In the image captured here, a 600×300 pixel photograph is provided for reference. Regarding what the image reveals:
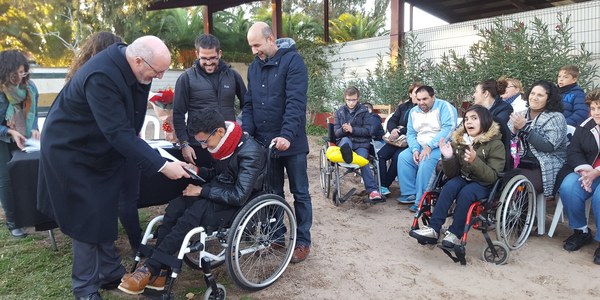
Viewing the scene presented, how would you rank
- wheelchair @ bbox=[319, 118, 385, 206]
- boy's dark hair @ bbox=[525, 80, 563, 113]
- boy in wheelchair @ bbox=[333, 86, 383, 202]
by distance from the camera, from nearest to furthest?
boy's dark hair @ bbox=[525, 80, 563, 113] < wheelchair @ bbox=[319, 118, 385, 206] < boy in wheelchair @ bbox=[333, 86, 383, 202]

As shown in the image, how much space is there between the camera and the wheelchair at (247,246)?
253 cm

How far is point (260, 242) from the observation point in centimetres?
289

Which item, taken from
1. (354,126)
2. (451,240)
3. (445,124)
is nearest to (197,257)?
(451,240)

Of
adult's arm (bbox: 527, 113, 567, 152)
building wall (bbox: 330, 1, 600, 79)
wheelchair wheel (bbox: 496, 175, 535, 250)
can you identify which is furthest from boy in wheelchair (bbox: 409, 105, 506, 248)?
building wall (bbox: 330, 1, 600, 79)

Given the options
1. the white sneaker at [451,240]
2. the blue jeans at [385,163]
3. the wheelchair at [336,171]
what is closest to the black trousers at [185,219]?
the white sneaker at [451,240]

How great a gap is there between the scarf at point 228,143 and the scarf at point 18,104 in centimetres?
207

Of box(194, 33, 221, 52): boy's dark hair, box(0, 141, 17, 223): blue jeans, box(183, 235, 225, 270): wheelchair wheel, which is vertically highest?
box(194, 33, 221, 52): boy's dark hair

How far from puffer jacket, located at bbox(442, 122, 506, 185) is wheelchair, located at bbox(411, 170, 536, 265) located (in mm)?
104

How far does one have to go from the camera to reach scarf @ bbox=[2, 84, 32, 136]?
12.1ft

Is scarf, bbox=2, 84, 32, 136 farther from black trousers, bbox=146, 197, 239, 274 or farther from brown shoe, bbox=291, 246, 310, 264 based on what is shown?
brown shoe, bbox=291, 246, 310, 264

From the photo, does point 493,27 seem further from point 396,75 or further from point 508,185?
point 508,185

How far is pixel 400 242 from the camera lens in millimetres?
3826

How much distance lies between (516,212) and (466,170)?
560 mm

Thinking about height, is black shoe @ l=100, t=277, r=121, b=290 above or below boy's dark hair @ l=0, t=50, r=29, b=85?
below
